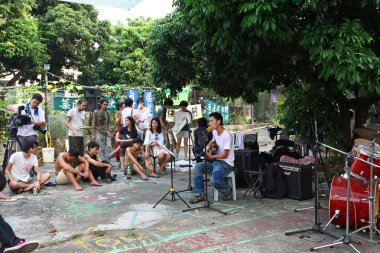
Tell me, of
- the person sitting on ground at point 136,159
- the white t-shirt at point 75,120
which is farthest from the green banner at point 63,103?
the person sitting on ground at point 136,159

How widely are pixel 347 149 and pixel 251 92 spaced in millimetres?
2241

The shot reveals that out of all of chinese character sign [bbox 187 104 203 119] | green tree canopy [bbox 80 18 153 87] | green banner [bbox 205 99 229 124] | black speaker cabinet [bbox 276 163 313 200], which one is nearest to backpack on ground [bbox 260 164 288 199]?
black speaker cabinet [bbox 276 163 313 200]

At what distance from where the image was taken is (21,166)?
259 inches

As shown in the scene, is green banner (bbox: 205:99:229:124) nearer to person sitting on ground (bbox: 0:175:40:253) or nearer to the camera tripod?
the camera tripod

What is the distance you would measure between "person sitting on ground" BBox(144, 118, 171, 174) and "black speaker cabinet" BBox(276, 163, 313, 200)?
3027 mm

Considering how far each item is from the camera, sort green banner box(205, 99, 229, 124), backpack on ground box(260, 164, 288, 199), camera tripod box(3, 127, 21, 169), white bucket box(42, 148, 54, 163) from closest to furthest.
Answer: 1. backpack on ground box(260, 164, 288, 199)
2. camera tripod box(3, 127, 21, 169)
3. white bucket box(42, 148, 54, 163)
4. green banner box(205, 99, 229, 124)

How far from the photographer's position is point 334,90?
5598 mm

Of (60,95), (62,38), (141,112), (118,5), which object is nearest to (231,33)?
(118,5)

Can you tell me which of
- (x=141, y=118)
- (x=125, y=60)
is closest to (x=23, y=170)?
(x=141, y=118)

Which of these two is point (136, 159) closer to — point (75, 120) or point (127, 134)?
point (127, 134)

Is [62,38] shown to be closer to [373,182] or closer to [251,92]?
[251,92]

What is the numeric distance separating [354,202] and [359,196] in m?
0.09

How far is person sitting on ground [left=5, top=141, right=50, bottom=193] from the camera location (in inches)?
256

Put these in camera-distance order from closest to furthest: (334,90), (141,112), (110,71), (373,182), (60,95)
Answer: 1. (373,182)
2. (334,90)
3. (141,112)
4. (60,95)
5. (110,71)
